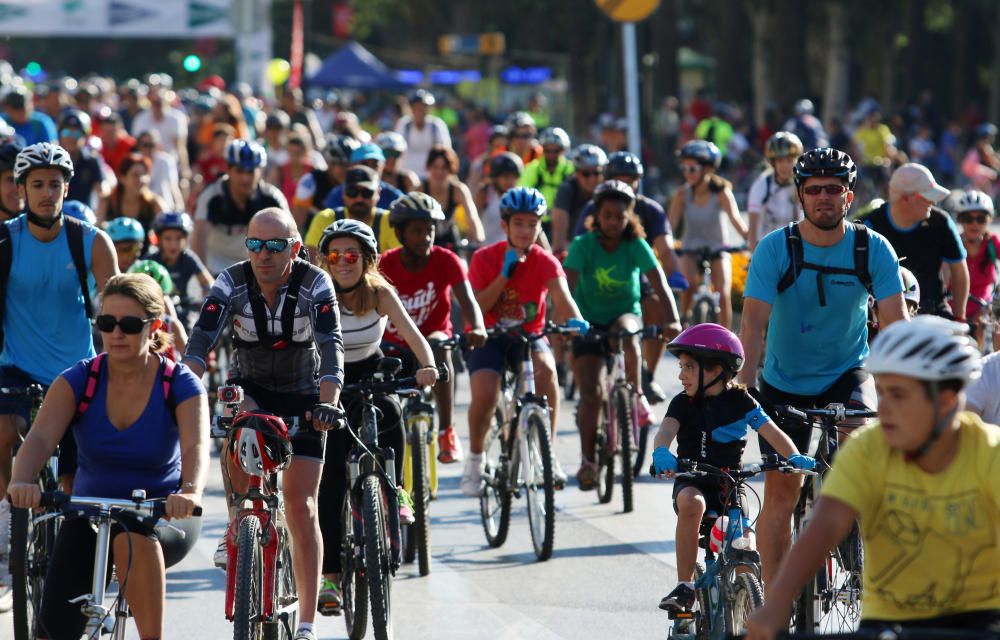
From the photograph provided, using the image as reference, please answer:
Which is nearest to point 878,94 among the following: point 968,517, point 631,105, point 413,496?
point 631,105

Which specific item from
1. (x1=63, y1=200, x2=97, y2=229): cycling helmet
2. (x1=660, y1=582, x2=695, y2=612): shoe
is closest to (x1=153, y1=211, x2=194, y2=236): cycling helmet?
(x1=63, y1=200, x2=97, y2=229): cycling helmet

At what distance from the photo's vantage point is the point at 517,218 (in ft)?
32.4

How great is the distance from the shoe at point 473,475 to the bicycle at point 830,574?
2952 millimetres

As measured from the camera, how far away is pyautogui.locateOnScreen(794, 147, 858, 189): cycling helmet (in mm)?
7227

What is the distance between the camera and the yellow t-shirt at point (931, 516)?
4.45m

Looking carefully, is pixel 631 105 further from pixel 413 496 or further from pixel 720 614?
pixel 720 614

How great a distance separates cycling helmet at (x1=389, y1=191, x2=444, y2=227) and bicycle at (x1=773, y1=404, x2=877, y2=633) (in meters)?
2.68

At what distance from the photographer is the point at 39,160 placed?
8.02 meters

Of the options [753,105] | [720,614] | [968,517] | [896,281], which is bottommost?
[720,614]

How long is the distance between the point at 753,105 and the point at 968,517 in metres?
51.5

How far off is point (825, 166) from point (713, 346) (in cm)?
91

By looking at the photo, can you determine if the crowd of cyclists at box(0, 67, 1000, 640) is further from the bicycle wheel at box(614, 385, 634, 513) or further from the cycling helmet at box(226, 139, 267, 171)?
the bicycle wheel at box(614, 385, 634, 513)

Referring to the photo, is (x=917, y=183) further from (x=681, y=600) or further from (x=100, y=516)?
(x=100, y=516)

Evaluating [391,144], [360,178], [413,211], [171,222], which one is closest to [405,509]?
[413,211]
